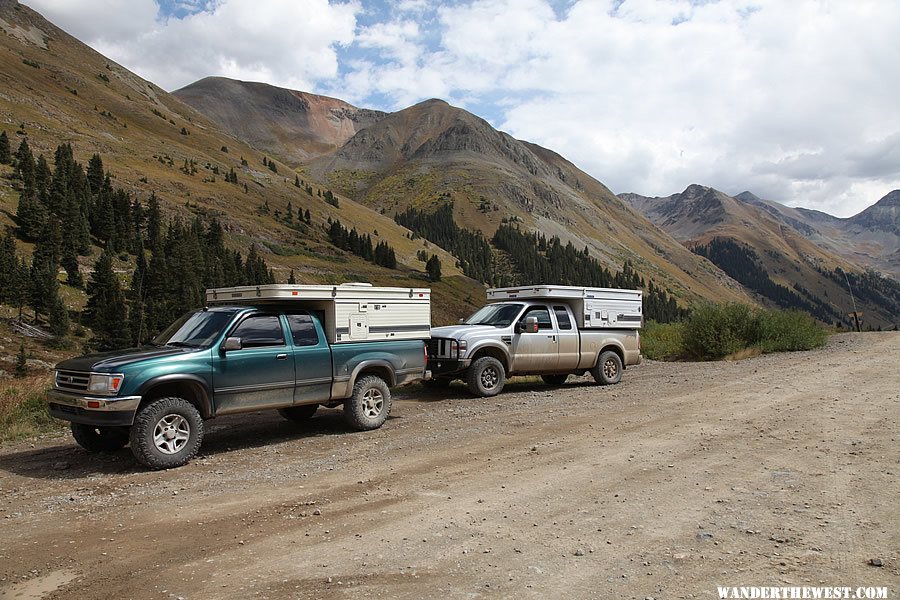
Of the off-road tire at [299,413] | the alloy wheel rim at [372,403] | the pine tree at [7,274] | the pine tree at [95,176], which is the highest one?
the pine tree at [95,176]

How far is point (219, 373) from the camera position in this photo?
8.00 m

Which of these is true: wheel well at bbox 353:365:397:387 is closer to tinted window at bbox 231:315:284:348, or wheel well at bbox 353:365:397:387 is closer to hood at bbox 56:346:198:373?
tinted window at bbox 231:315:284:348

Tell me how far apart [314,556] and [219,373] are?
4.09 meters

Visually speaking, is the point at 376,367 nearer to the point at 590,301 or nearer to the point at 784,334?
the point at 590,301

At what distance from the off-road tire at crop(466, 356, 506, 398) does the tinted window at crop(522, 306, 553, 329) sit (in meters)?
1.54

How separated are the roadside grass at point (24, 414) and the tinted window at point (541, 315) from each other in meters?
9.49

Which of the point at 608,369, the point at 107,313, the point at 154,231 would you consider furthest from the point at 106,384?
the point at 154,231

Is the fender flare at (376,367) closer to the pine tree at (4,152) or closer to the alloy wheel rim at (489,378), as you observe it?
the alloy wheel rim at (489,378)

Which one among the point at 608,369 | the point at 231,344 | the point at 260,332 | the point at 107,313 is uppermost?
the point at 107,313

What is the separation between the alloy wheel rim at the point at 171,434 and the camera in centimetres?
733

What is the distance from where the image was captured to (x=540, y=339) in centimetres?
1387

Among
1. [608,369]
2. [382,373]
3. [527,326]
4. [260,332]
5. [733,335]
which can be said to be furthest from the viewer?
[733,335]

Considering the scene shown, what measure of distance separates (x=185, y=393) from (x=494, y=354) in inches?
278

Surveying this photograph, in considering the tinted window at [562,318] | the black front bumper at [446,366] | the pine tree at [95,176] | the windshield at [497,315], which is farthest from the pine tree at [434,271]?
the black front bumper at [446,366]
